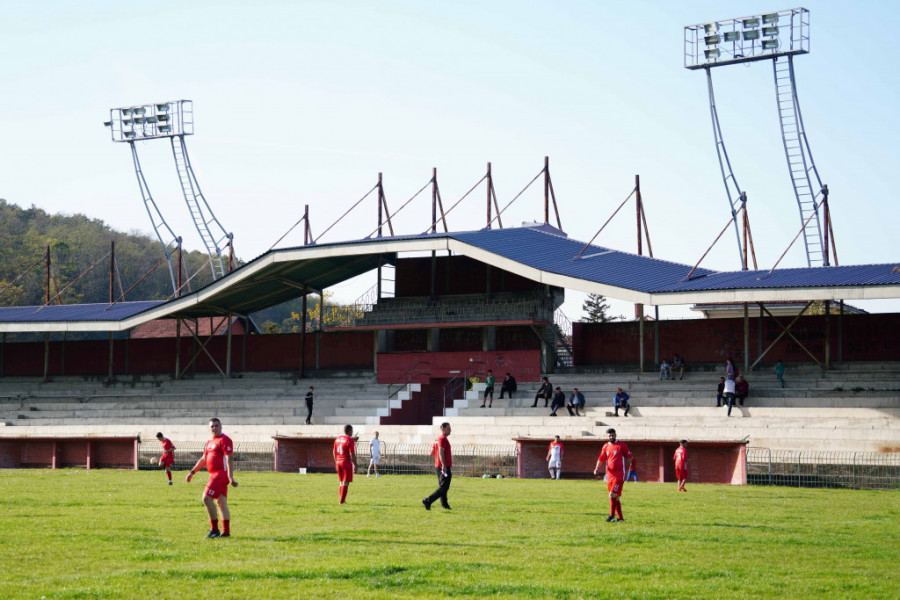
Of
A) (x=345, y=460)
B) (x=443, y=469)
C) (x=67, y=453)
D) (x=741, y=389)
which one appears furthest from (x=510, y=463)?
(x=67, y=453)

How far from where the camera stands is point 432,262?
50.3 meters

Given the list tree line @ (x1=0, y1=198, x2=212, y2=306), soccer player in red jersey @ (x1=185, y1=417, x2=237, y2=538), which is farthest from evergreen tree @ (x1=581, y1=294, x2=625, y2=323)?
soccer player in red jersey @ (x1=185, y1=417, x2=237, y2=538)

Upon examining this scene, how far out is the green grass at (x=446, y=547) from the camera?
10891 millimetres

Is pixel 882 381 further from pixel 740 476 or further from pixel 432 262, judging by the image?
pixel 432 262

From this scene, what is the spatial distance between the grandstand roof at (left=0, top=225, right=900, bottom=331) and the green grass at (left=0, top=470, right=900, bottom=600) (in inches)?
604

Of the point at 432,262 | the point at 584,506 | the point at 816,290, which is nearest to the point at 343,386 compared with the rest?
the point at 432,262

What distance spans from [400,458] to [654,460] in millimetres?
8859

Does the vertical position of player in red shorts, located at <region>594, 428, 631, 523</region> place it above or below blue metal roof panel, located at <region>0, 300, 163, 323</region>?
below

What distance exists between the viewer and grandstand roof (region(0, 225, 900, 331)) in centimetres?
3825

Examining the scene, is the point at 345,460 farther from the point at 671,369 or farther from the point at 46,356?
the point at 46,356

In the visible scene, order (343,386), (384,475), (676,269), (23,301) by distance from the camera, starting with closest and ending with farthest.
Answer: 1. (384,475)
2. (676,269)
3. (343,386)
4. (23,301)

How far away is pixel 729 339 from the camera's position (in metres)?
45.1

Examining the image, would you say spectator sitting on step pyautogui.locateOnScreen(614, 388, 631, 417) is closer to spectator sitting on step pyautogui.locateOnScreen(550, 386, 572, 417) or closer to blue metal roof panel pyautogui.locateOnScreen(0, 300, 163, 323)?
spectator sitting on step pyautogui.locateOnScreen(550, 386, 572, 417)

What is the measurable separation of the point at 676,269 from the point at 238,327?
1006 inches
